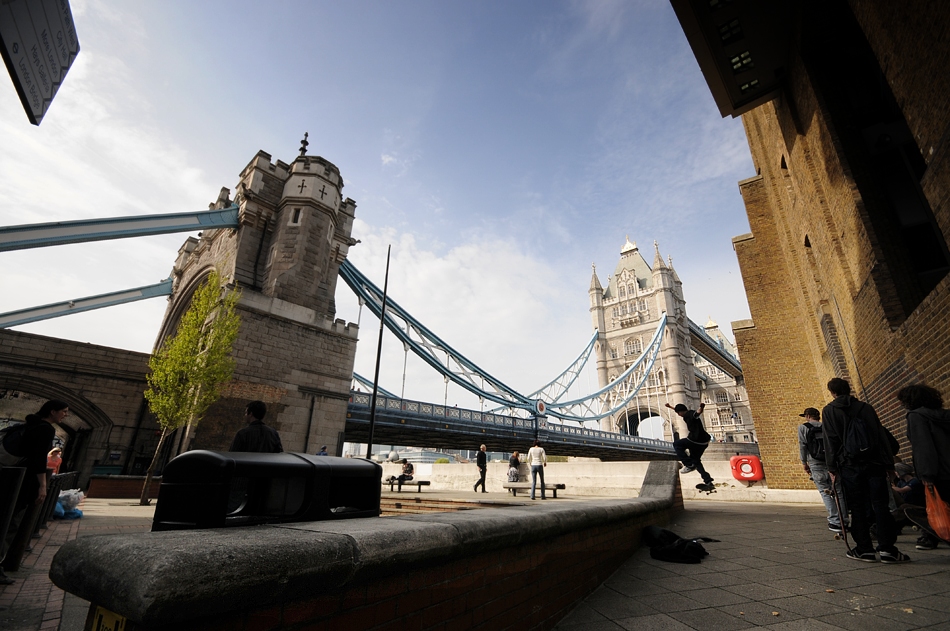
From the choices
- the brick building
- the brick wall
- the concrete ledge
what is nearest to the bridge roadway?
the brick wall

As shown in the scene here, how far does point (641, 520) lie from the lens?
490 centimetres

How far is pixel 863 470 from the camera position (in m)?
3.90

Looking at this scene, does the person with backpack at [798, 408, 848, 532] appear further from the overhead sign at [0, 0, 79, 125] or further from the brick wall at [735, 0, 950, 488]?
the overhead sign at [0, 0, 79, 125]

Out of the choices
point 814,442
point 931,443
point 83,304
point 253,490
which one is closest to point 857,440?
point 931,443

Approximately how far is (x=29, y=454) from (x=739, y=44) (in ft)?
35.3

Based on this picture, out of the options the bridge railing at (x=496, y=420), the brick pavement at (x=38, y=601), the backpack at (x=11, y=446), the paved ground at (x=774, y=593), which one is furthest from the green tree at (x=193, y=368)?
the paved ground at (x=774, y=593)

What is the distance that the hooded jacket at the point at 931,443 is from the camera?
346 centimetres

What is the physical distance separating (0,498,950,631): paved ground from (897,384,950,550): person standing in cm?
68

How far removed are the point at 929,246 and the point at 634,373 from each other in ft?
189

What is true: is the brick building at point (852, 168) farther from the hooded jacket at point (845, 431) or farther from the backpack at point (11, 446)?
the backpack at point (11, 446)

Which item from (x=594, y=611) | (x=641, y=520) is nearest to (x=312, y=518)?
(x=594, y=611)

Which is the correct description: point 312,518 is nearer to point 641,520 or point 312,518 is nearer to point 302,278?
point 641,520

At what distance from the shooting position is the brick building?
167 inches

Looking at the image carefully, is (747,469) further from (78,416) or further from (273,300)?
(78,416)
